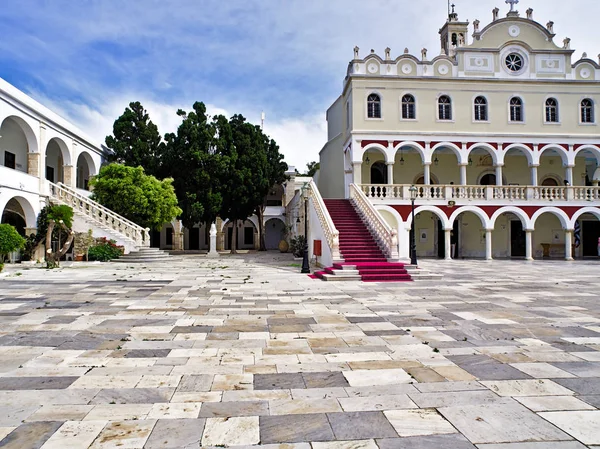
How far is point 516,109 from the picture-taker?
2534cm

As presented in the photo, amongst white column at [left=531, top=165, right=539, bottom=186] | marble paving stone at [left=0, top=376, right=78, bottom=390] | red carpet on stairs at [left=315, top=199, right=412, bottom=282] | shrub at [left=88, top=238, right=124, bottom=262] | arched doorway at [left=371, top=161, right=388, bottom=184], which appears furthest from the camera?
arched doorway at [left=371, top=161, right=388, bottom=184]

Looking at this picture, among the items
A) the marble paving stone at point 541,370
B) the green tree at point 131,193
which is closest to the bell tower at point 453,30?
the green tree at point 131,193

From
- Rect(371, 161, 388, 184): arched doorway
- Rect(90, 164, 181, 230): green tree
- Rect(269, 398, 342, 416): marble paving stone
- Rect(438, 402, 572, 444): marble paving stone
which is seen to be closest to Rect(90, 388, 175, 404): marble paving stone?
Rect(269, 398, 342, 416): marble paving stone

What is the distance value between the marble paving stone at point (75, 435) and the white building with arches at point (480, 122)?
20.9 m

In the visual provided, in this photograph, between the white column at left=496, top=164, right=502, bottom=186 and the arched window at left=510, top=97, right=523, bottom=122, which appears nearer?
the white column at left=496, top=164, right=502, bottom=186

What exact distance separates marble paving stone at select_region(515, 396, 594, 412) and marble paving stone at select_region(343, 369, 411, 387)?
113 centimetres

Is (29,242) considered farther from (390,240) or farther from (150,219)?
(390,240)

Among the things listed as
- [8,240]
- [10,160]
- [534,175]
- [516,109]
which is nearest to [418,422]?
[8,240]

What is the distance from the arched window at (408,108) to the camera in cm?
2477

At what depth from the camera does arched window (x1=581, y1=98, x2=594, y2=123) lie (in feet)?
83.9

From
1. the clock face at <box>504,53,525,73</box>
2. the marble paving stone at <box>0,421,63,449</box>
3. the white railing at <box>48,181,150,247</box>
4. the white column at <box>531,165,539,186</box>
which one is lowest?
the marble paving stone at <box>0,421,63,449</box>

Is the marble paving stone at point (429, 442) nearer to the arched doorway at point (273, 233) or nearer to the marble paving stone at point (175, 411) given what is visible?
the marble paving stone at point (175, 411)

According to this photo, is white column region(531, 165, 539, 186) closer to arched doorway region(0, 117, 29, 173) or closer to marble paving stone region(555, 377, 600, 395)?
marble paving stone region(555, 377, 600, 395)

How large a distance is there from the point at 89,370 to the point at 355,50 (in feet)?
76.6
